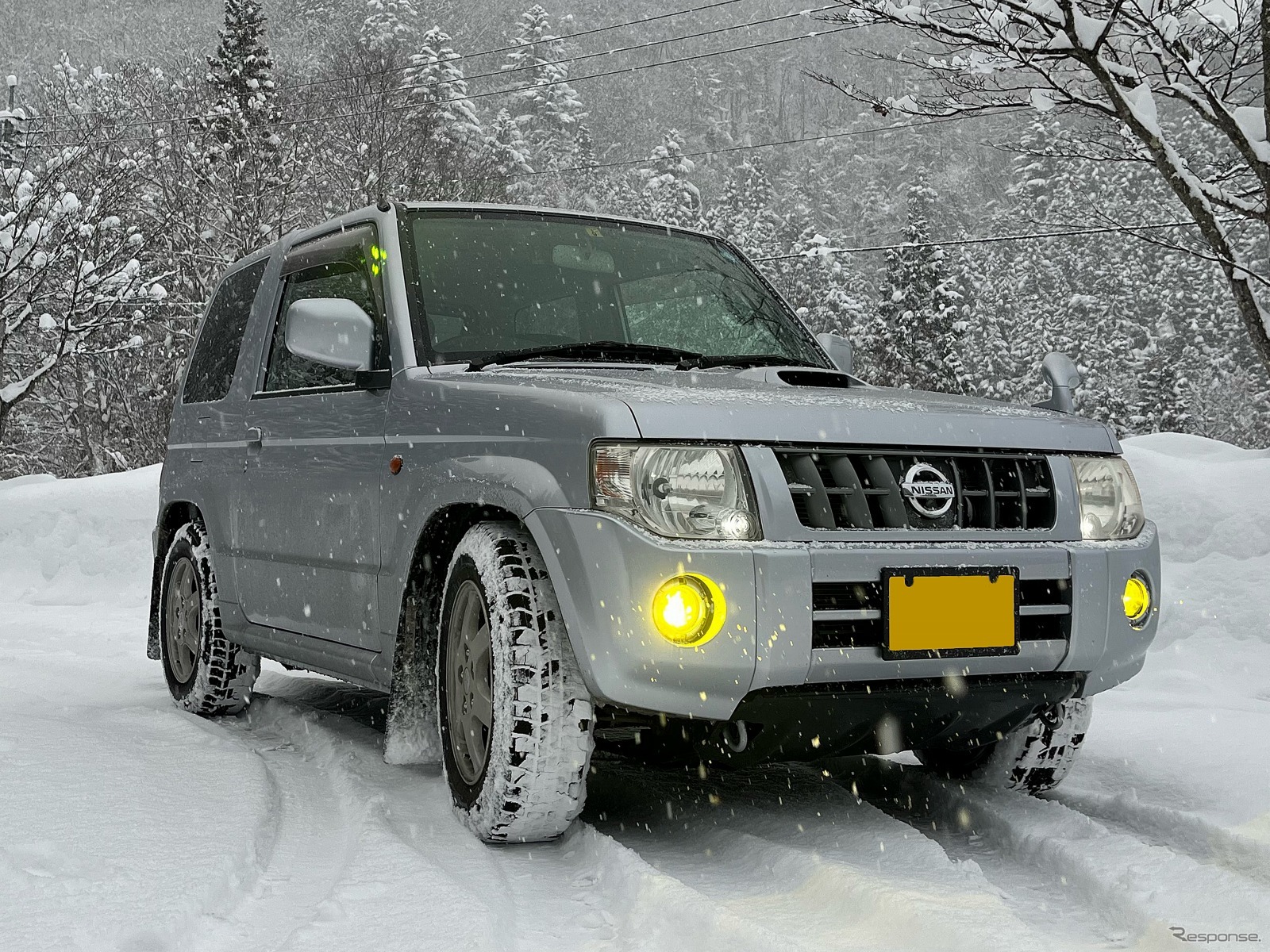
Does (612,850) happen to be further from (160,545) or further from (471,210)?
(160,545)

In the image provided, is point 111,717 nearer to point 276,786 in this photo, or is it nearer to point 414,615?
point 276,786

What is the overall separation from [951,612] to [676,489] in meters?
0.74

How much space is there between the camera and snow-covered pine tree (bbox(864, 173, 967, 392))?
52500 millimetres

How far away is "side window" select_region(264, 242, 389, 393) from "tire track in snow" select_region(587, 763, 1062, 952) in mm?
1619

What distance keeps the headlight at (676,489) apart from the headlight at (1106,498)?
107 centimetres

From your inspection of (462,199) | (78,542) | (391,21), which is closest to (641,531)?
(78,542)

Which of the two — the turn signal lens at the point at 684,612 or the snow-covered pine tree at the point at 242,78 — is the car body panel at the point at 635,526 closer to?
the turn signal lens at the point at 684,612

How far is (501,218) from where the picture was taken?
14.9ft

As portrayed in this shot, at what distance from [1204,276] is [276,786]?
58.5m

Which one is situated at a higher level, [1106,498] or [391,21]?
[391,21]

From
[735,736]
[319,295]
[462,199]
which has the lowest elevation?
[735,736]

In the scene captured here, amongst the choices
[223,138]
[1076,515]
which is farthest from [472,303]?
[223,138]

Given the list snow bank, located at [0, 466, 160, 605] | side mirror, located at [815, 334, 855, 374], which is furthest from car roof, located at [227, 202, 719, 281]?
snow bank, located at [0, 466, 160, 605]

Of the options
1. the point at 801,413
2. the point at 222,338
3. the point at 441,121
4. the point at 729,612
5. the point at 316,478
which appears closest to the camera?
the point at 729,612
